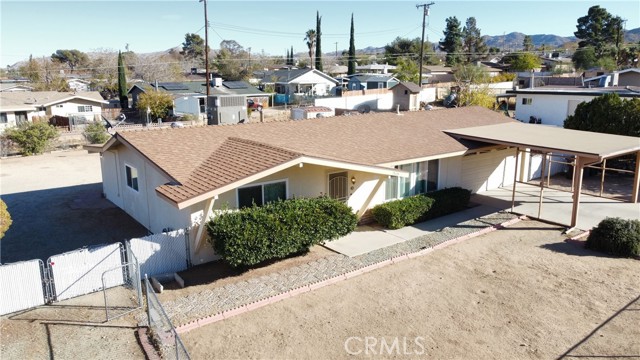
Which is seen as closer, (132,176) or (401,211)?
(401,211)

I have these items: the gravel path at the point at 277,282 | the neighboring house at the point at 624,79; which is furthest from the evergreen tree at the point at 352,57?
the gravel path at the point at 277,282

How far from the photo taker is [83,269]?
11.5 meters

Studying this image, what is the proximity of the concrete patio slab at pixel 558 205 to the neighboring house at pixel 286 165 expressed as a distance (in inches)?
41.6

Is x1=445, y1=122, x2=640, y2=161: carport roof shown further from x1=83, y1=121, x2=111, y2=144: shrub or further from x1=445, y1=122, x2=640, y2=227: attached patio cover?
x1=83, y1=121, x2=111, y2=144: shrub

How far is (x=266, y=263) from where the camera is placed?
44.2 ft

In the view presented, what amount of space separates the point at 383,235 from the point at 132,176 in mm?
9309

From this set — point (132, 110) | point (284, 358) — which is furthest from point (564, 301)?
point (132, 110)

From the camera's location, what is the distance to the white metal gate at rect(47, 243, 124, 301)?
11.2 m

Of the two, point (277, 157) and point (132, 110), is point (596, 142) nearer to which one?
point (277, 157)

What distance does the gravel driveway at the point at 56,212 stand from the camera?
15.0 meters

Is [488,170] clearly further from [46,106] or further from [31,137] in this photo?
[46,106]

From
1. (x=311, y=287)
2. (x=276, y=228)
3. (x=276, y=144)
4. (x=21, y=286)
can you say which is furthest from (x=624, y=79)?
(x=21, y=286)

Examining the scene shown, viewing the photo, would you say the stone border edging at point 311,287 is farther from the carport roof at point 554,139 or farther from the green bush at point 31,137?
the green bush at point 31,137

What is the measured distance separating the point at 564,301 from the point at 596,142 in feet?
30.0
